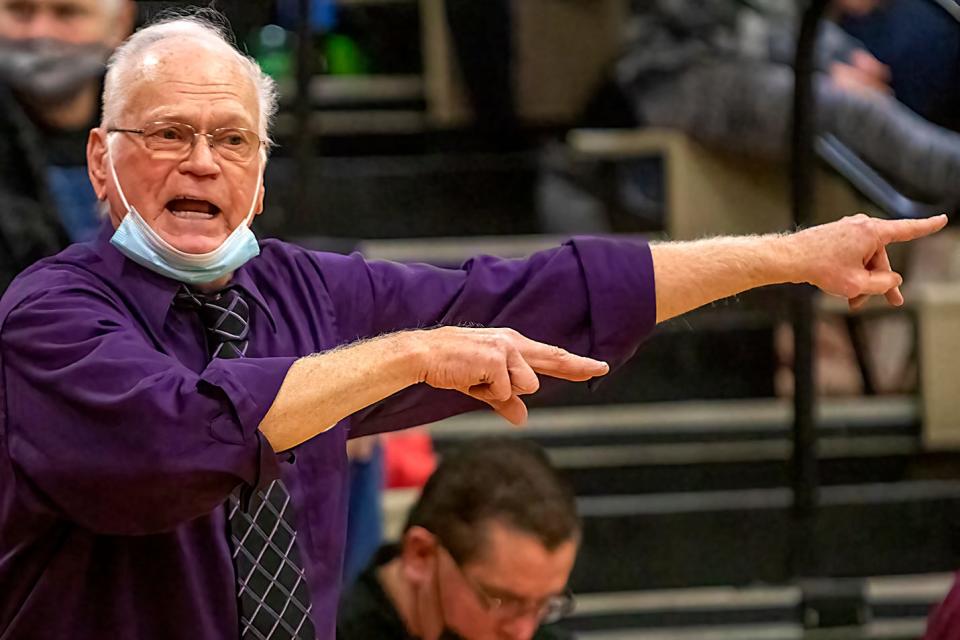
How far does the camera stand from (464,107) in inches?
172

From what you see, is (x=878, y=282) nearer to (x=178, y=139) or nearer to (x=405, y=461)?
(x=178, y=139)

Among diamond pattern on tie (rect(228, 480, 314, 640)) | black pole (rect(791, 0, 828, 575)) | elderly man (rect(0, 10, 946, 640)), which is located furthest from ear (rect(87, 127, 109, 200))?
black pole (rect(791, 0, 828, 575))

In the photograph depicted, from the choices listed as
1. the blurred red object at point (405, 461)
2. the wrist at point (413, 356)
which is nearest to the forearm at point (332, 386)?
the wrist at point (413, 356)

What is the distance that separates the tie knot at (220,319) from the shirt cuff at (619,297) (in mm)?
392

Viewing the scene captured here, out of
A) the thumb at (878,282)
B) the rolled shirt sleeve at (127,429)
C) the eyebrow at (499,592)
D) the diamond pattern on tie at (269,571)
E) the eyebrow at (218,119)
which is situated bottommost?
the eyebrow at (499,592)

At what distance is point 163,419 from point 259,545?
0.70 ft

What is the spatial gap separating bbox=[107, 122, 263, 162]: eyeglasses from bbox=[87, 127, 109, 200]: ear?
33 millimetres

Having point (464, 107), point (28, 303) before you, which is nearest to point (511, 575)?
point (28, 303)

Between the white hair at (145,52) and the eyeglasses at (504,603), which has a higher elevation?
the white hair at (145,52)

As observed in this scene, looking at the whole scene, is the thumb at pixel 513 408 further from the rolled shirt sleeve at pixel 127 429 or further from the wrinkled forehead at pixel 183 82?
the wrinkled forehead at pixel 183 82

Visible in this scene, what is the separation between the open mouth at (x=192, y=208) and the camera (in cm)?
160

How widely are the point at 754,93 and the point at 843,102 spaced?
222 mm

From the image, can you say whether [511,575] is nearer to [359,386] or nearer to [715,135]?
[359,386]

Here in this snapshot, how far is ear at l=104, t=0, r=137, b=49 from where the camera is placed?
2.63m
